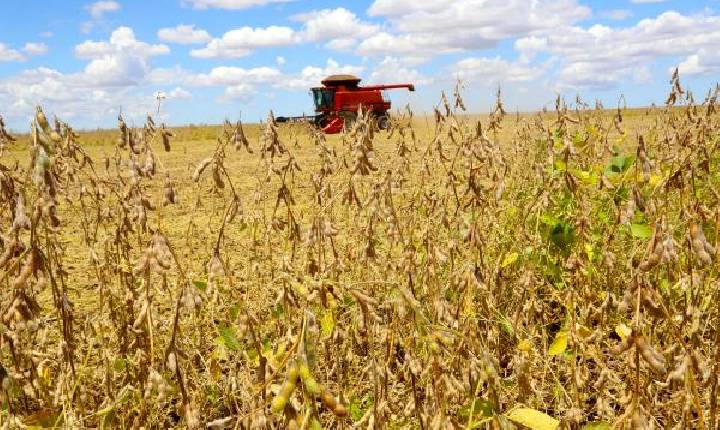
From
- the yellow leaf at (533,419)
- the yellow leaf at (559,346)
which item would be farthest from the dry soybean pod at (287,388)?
the yellow leaf at (559,346)

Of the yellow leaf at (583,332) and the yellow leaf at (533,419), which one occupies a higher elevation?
the yellow leaf at (583,332)

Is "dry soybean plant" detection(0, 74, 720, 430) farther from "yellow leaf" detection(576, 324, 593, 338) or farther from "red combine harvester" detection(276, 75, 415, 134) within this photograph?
"red combine harvester" detection(276, 75, 415, 134)

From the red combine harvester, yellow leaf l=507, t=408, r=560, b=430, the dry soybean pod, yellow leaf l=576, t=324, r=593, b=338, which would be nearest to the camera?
the dry soybean pod

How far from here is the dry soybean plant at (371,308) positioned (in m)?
1.37

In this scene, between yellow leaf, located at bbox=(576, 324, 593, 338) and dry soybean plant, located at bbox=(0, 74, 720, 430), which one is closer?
dry soybean plant, located at bbox=(0, 74, 720, 430)

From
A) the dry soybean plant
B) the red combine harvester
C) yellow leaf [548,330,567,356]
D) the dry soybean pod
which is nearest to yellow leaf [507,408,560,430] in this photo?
the dry soybean plant

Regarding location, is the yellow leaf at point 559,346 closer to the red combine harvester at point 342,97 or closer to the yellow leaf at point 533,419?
the yellow leaf at point 533,419

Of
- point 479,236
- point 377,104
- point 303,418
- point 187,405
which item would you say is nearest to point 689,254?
point 479,236

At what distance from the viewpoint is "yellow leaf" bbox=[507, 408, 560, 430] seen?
154 cm

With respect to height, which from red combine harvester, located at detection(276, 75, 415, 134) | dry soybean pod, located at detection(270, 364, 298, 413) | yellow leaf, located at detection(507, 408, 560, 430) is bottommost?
yellow leaf, located at detection(507, 408, 560, 430)

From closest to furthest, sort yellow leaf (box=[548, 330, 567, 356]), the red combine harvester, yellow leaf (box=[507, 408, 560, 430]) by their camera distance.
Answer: yellow leaf (box=[507, 408, 560, 430]) → yellow leaf (box=[548, 330, 567, 356]) → the red combine harvester

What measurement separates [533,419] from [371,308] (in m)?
0.63

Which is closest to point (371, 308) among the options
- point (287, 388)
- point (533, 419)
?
point (287, 388)

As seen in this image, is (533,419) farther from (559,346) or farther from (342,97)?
(342,97)
